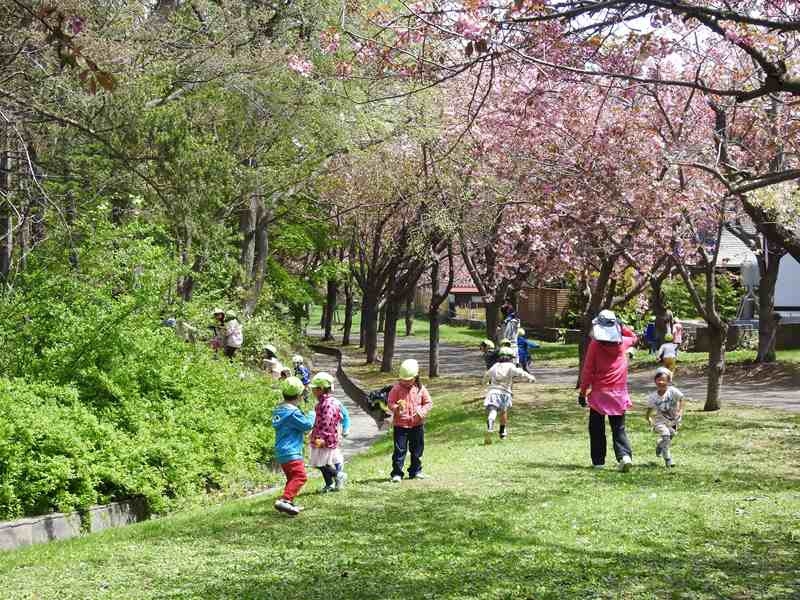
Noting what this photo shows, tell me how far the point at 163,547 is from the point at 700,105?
1508 centimetres

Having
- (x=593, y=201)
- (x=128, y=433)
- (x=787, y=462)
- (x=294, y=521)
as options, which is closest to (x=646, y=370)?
(x=593, y=201)

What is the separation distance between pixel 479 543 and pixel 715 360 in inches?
490

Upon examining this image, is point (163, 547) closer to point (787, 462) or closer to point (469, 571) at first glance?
point (469, 571)

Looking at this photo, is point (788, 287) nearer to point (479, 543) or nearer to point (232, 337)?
point (232, 337)

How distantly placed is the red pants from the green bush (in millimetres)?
2276

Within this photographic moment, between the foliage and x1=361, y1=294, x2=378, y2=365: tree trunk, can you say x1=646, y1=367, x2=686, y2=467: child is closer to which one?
x1=361, y1=294, x2=378, y2=365: tree trunk

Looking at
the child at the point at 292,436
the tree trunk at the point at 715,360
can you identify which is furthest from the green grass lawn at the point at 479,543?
the tree trunk at the point at 715,360

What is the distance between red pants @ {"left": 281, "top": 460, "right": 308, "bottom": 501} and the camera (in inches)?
385

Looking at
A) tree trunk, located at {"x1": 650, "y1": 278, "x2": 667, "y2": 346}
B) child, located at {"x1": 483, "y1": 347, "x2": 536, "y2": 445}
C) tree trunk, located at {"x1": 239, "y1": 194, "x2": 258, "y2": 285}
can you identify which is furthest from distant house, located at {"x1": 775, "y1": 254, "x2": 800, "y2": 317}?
child, located at {"x1": 483, "y1": 347, "x2": 536, "y2": 445}

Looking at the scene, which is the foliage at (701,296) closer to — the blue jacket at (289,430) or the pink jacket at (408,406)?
the pink jacket at (408,406)

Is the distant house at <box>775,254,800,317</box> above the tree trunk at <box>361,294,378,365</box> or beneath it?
above

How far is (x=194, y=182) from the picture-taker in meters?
19.3

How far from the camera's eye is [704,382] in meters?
27.8

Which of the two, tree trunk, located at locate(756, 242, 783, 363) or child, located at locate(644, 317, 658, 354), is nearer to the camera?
tree trunk, located at locate(756, 242, 783, 363)
